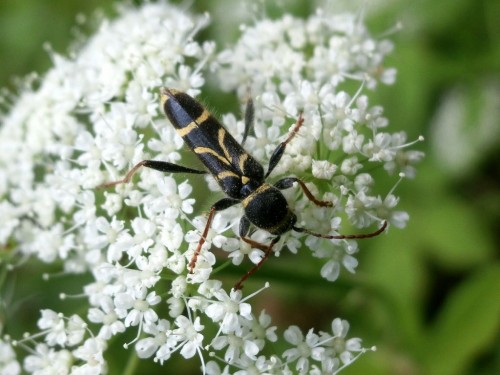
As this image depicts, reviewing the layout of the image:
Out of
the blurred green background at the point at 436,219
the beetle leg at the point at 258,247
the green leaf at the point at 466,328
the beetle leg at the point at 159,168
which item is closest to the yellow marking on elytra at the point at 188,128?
the beetle leg at the point at 159,168

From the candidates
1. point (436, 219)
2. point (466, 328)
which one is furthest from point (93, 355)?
point (436, 219)

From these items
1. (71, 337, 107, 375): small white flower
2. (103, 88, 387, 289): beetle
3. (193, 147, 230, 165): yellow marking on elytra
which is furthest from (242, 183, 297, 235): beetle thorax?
(71, 337, 107, 375): small white flower

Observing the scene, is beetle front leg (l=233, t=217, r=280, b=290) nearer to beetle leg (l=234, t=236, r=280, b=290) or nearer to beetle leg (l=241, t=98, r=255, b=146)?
beetle leg (l=234, t=236, r=280, b=290)

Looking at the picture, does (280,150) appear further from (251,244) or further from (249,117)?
(251,244)

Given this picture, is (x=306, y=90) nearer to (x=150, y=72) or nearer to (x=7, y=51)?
(x=150, y=72)

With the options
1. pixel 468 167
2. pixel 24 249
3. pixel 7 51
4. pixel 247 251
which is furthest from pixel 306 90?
pixel 7 51

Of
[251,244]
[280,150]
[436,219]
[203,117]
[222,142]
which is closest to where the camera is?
[251,244]
